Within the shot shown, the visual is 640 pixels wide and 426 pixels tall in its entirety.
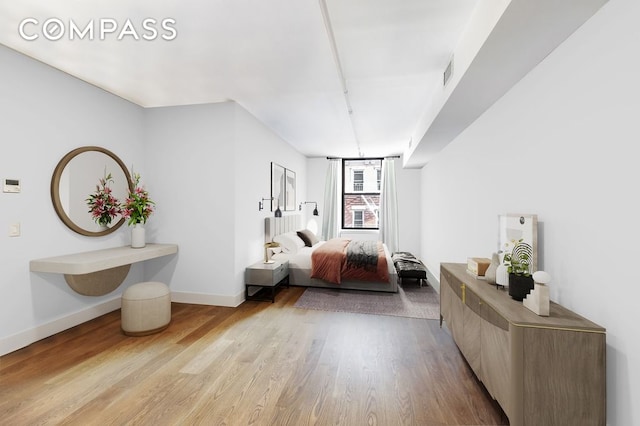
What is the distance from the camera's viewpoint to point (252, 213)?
4.14 m

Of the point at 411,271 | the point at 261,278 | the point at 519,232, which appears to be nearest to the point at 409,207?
the point at 411,271

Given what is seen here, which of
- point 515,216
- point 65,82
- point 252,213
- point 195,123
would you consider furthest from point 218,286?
point 515,216

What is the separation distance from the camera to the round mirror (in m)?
2.82

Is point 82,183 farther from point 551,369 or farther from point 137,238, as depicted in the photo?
point 551,369

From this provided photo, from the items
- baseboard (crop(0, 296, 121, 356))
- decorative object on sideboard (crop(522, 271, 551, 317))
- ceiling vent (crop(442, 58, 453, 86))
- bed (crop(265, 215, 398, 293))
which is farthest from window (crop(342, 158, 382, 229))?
decorative object on sideboard (crop(522, 271, 551, 317))

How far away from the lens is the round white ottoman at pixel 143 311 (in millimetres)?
2781

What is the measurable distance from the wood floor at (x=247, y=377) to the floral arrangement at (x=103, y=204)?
116cm

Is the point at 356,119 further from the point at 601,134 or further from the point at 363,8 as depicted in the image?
the point at 601,134

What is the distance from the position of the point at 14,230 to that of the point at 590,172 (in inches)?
167

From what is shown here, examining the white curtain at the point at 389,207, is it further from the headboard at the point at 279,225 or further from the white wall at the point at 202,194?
the white wall at the point at 202,194

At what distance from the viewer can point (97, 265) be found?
8.62ft

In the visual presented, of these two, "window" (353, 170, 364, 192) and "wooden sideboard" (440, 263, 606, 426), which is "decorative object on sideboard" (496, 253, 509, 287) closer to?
"wooden sideboard" (440, 263, 606, 426)

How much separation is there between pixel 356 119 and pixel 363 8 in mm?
2307

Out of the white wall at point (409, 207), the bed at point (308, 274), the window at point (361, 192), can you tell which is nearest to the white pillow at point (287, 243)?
the bed at point (308, 274)
